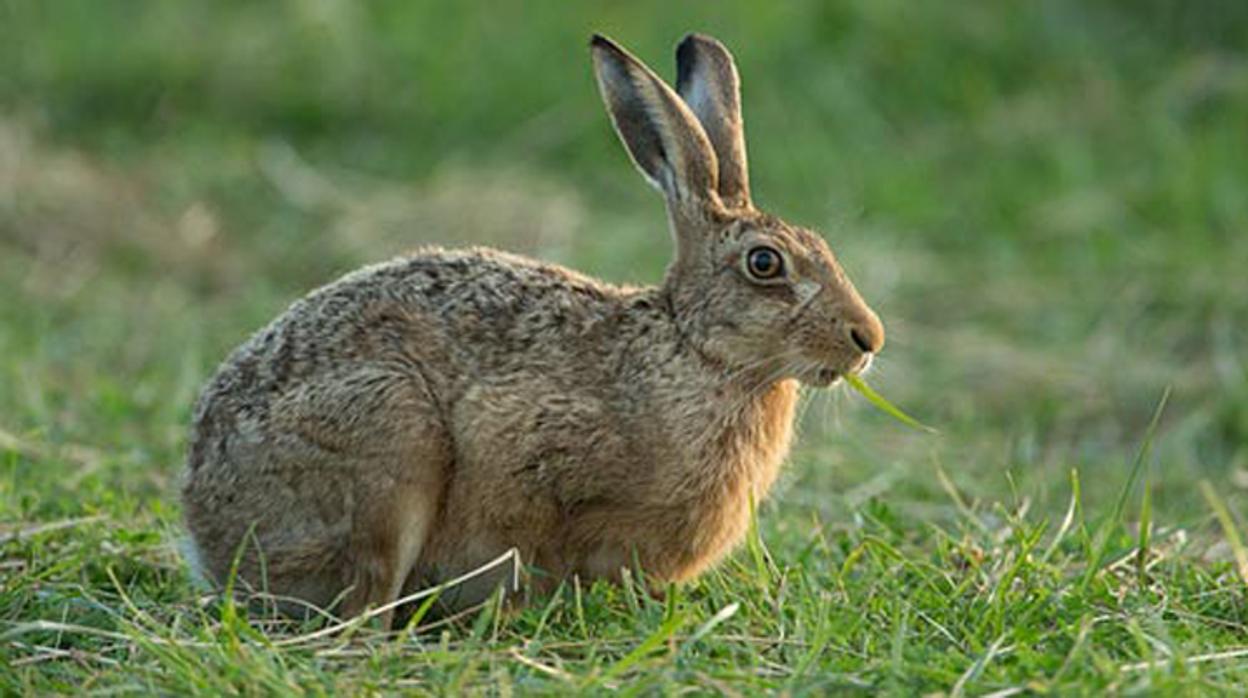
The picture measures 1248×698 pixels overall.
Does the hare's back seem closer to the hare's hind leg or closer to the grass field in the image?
the hare's hind leg

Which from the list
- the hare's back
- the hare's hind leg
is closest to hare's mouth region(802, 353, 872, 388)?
the hare's back

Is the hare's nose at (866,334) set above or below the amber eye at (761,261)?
below

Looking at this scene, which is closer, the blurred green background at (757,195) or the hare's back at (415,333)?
the hare's back at (415,333)

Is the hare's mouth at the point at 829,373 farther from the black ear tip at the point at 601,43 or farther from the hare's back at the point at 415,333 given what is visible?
the black ear tip at the point at 601,43

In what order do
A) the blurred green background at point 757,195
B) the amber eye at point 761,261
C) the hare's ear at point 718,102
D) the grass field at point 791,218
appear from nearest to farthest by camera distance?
1. the grass field at point 791,218
2. the amber eye at point 761,261
3. the hare's ear at point 718,102
4. the blurred green background at point 757,195

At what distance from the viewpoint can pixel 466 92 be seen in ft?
36.7

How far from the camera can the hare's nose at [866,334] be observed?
16.0 ft

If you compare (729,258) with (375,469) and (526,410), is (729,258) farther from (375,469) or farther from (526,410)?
(375,469)

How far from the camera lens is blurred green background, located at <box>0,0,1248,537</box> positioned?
23.9 feet

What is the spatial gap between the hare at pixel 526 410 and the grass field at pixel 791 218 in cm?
19

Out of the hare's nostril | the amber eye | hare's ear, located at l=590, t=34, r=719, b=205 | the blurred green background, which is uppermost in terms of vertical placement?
hare's ear, located at l=590, t=34, r=719, b=205

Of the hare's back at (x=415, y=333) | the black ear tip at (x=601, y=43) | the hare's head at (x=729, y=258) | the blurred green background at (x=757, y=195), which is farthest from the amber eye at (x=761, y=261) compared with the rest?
the blurred green background at (x=757, y=195)

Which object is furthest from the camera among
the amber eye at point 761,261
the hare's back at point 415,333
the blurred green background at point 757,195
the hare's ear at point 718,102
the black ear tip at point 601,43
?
the blurred green background at point 757,195

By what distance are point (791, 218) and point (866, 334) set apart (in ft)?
16.5
